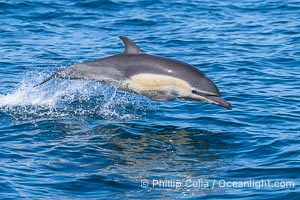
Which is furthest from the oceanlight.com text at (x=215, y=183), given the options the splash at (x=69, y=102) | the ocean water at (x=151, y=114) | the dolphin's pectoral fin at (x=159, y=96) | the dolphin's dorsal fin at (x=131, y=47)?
the splash at (x=69, y=102)

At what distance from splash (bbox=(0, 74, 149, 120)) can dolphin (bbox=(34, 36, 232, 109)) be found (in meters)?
0.85

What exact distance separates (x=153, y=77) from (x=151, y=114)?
1.60 metres

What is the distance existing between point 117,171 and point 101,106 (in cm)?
418

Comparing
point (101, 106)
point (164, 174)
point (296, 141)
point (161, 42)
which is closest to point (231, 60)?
point (161, 42)

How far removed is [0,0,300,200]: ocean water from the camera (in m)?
11.3

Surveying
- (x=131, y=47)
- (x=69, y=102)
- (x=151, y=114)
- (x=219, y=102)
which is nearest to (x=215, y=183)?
(x=219, y=102)

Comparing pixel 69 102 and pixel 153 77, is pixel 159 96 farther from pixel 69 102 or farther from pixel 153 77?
pixel 69 102

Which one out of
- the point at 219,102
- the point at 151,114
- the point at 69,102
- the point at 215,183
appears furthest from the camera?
the point at 69,102

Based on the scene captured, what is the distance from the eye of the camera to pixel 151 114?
1537 cm

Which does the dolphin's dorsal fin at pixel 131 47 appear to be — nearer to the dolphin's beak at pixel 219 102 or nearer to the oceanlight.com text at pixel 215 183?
the dolphin's beak at pixel 219 102

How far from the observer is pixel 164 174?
11.6m

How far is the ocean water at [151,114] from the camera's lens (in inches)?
446

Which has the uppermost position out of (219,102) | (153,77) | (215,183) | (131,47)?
(131,47)

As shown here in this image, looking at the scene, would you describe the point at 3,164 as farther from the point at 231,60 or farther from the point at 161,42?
the point at 161,42
